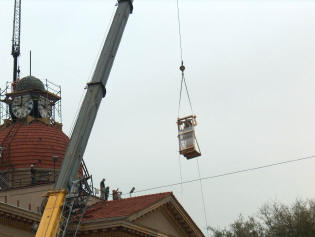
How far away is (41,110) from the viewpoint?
4638 centimetres

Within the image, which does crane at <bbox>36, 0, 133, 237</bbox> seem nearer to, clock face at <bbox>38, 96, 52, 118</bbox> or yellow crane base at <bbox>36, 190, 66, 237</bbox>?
yellow crane base at <bbox>36, 190, 66, 237</bbox>

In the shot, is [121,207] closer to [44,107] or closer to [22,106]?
[44,107]

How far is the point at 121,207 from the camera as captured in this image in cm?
3045

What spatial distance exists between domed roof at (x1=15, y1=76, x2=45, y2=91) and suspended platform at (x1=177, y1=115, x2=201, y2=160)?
26.3 m

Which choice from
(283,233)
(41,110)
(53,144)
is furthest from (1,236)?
(283,233)

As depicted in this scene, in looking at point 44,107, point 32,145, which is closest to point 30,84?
point 44,107

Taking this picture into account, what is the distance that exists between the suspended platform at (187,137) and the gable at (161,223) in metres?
7.55

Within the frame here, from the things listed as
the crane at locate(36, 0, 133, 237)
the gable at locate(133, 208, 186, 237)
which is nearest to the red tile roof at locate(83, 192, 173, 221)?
the gable at locate(133, 208, 186, 237)

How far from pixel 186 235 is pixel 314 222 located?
646 inches

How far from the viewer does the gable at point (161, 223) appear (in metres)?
30.3

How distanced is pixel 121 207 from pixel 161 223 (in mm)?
2865

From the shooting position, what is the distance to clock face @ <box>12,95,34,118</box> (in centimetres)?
4590

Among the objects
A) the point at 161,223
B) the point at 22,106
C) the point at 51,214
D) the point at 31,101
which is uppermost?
→ the point at 31,101

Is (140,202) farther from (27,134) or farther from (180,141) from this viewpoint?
(27,134)
